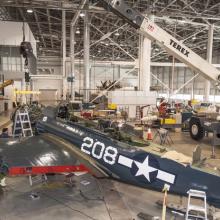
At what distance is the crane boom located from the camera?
577 centimetres

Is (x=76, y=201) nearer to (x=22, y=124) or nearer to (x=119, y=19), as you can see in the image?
(x=22, y=124)

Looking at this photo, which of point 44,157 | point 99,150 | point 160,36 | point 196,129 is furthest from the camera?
point 196,129

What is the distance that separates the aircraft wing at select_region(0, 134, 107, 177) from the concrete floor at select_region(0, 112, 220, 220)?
653 millimetres

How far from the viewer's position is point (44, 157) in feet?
15.5

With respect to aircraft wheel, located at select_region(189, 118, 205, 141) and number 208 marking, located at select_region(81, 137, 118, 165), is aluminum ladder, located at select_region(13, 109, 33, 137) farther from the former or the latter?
aircraft wheel, located at select_region(189, 118, 205, 141)

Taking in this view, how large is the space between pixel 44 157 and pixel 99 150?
1077 mm

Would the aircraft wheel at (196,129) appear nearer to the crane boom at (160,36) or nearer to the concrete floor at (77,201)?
the crane boom at (160,36)

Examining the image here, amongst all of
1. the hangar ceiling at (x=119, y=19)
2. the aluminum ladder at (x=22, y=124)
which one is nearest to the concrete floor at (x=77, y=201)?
the aluminum ladder at (x=22, y=124)

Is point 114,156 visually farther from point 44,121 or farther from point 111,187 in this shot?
point 44,121

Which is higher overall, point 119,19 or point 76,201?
point 119,19

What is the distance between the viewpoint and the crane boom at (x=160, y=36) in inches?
227

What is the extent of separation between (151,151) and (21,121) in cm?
515

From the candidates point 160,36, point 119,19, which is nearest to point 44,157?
point 160,36

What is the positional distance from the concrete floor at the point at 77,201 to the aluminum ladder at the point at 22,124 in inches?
91.0
